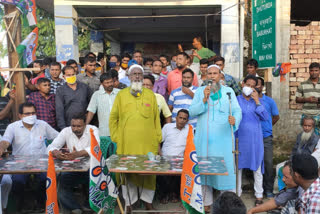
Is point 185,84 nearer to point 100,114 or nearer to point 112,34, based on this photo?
point 100,114

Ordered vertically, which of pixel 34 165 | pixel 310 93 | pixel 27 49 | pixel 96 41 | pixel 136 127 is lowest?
pixel 34 165

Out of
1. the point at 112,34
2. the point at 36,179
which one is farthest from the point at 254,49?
the point at 112,34

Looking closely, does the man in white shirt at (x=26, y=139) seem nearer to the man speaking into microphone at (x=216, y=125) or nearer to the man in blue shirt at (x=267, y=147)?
the man speaking into microphone at (x=216, y=125)

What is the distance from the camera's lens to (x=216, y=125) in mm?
4891

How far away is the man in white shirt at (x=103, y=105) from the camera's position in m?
5.73

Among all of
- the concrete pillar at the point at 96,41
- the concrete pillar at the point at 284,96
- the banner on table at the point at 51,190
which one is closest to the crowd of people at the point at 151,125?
the banner on table at the point at 51,190

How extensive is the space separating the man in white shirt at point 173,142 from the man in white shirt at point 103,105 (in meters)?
0.93

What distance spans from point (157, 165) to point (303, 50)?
5.83m

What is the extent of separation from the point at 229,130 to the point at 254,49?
2.28m

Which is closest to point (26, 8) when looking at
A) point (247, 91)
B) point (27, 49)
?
point (27, 49)

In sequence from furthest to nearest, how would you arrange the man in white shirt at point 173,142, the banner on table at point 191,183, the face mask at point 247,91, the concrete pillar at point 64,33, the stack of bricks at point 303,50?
the concrete pillar at point 64,33 < the stack of bricks at point 303,50 < the man in white shirt at point 173,142 < the face mask at point 247,91 < the banner on table at point 191,183

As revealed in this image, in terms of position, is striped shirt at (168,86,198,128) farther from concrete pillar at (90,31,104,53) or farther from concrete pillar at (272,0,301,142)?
concrete pillar at (90,31,104,53)

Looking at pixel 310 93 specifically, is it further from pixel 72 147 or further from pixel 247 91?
pixel 72 147

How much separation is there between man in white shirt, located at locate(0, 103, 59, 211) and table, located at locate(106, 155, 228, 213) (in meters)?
1.39
